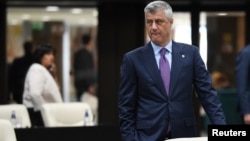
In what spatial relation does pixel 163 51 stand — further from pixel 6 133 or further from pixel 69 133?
pixel 69 133

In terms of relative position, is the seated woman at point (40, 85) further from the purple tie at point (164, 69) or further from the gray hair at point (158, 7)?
the gray hair at point (158, 7)

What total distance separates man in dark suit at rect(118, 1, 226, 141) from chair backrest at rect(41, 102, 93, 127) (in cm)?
A: 375

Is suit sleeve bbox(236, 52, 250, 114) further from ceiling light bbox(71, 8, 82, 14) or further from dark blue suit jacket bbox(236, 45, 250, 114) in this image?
ceiling light bbox(71, 8, 82, 14)

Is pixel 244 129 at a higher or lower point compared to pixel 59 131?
higher

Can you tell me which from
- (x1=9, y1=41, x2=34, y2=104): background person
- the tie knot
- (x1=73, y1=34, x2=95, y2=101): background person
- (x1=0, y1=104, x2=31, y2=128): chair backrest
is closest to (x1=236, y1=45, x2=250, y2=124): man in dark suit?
the tie knot

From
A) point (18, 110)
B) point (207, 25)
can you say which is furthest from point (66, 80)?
point (18, 110)

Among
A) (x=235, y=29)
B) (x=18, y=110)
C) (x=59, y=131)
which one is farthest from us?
(x=235, y=29)

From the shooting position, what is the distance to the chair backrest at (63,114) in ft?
29.3

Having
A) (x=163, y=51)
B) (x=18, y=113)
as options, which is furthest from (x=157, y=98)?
(x=18, y=113)

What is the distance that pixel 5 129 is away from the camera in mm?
5559

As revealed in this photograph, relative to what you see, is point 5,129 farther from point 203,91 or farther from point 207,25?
point 207,25

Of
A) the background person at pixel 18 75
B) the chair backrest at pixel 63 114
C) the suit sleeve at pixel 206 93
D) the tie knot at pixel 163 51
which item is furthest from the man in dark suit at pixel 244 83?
the background person at pixel 18 75

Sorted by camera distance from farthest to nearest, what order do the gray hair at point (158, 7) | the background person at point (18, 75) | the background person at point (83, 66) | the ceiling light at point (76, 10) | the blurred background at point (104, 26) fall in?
the background person at point (83, 66) < the ceiling light at point (76, 10) < the background person at point (18, 75) < the blurred background at point (104, 26) < the gray hair at point (158, 7)

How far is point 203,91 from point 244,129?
1.45 meters
